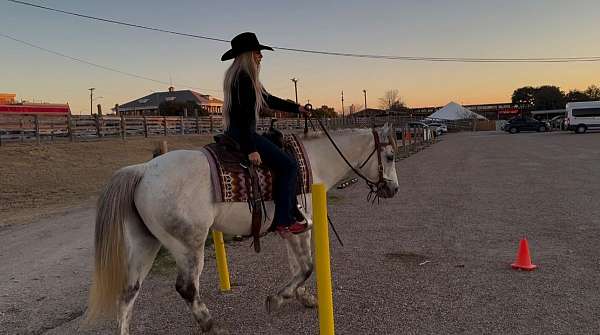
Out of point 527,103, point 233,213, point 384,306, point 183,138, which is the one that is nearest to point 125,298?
point 233,213

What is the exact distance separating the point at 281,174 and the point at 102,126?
2332 cm

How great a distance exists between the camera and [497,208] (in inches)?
343

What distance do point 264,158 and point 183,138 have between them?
25228mm

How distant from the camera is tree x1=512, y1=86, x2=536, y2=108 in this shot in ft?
337

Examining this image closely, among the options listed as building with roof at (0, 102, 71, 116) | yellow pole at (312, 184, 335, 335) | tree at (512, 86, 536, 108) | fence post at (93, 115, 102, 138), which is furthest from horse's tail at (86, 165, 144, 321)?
tree at (512, 86, 536, 108)

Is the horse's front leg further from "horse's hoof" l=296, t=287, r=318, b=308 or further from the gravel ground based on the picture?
the gravel ground

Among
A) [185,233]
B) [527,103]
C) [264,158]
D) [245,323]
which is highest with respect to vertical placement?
[527,103]

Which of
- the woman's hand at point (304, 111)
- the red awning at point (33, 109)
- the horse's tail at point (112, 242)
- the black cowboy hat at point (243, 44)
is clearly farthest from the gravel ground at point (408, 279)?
the red awning at point (33, 109)

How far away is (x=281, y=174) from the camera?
3807 mm

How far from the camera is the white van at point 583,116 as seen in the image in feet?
125

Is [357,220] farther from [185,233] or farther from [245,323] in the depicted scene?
[185,233]

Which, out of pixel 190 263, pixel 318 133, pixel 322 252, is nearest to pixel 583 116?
pixel 318 133

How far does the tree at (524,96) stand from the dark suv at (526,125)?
5948 centimetres

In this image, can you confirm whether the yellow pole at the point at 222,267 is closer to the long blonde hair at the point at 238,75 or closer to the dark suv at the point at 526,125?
the long blonde hair at the point at 238,75
